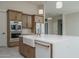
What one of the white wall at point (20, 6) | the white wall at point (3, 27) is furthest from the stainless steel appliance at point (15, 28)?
the white wall at point (20, 6)

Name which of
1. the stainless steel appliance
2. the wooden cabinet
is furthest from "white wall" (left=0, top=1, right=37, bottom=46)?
the stainless steel appliance

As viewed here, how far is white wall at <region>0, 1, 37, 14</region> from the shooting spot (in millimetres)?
6934

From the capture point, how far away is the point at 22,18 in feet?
24.6

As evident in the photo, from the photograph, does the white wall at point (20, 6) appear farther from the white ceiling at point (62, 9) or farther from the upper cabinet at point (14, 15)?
the white ceiling at point (62, 9)

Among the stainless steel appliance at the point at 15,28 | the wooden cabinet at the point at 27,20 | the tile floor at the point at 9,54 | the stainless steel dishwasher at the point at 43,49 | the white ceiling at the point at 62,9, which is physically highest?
the white ceiling at the point at 62,9

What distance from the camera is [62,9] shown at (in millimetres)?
7789

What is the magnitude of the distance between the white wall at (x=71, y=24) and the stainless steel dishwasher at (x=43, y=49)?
5.37 meters

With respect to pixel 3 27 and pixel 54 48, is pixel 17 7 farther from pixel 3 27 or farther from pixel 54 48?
pixel 54 48

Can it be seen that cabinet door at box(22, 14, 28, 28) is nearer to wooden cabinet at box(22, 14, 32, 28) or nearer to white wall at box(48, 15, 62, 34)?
wooden cabinet at box(22, 14, 32, 28)

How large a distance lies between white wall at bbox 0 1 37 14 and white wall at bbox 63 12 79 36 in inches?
94.8

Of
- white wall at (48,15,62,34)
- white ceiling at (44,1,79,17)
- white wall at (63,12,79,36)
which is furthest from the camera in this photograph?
white wall at (63,12,79,36)

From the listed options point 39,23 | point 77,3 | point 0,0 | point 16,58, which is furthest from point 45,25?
point 16,58

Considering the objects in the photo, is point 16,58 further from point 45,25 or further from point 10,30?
point 45,25

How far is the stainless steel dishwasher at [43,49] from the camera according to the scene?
2.63 meters
